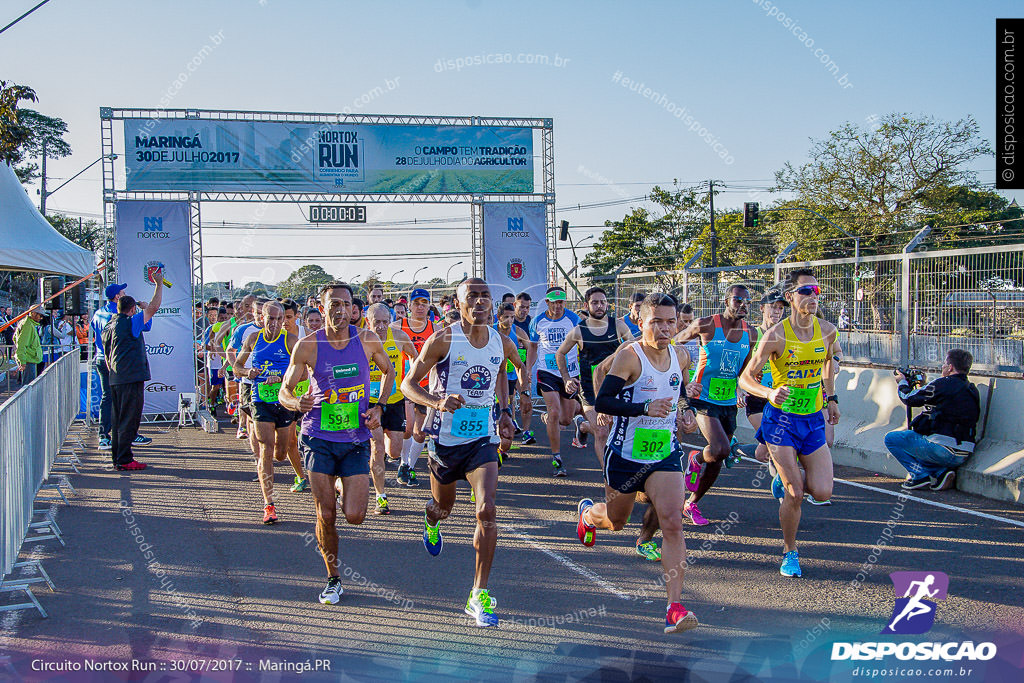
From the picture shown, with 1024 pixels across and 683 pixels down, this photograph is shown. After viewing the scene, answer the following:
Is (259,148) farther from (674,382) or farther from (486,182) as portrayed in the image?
(674,382)

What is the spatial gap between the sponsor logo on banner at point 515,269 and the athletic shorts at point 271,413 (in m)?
10.7

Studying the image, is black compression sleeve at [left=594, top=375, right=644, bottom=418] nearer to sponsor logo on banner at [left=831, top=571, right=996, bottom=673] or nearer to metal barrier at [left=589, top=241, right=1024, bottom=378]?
sponsor logo on banner at [left=831, top=571, right=996, bottom=673]

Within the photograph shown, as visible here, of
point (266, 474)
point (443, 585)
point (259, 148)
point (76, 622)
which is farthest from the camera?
point (259, 148)

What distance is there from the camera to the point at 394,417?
859 cm

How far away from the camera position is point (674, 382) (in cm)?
529

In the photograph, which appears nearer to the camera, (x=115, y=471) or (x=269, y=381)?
(x=269, y=381)

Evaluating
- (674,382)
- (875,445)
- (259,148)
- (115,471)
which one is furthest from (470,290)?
(259,148)

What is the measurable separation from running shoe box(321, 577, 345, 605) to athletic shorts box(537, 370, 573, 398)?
5.00 metres

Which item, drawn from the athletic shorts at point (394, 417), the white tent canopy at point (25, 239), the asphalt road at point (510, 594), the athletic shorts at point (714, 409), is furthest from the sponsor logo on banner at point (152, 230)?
the athletic shorts at point (714, 409)

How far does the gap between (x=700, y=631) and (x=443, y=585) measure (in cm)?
188

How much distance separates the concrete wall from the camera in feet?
26.3

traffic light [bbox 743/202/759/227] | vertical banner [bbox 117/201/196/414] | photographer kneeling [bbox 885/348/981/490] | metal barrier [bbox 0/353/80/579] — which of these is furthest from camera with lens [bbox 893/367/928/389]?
traffic light [bbox 743/202/759/227]

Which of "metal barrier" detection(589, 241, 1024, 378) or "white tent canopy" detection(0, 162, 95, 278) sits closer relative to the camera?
"metal barrier" detection(589, 241, 1024, 378)

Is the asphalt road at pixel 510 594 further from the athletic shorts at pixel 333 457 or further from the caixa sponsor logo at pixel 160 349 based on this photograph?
the caixa sponsor logo at pixel 160 349
